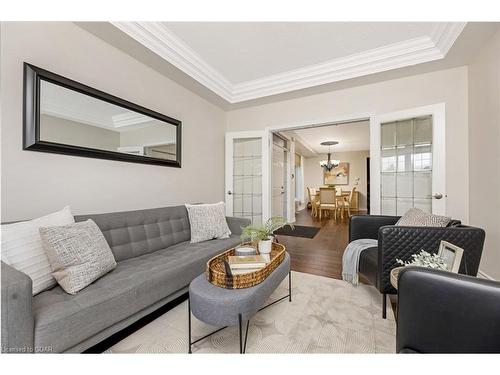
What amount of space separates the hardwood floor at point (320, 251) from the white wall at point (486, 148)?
4.84 feet

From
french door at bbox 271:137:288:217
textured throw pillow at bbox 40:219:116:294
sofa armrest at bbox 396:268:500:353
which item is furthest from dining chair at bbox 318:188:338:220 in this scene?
textured throw pillow at bbox 40:219:116:294

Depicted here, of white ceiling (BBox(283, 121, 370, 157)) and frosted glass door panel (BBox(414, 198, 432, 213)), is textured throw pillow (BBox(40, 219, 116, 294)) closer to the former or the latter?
frosted glass door panel (BBox(414, 198, 432, 213))

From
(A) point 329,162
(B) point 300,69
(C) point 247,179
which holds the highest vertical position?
(B) point 300,69

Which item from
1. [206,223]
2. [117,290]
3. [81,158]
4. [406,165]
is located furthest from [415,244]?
[81,158]

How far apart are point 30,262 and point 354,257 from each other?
2.52 m

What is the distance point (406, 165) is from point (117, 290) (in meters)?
3.45

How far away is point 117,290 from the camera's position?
1.25 metres

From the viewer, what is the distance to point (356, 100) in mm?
3066

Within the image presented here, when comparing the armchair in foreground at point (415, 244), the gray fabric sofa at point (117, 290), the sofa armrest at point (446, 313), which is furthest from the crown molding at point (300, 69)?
the sofa armrest at point (446, 313)

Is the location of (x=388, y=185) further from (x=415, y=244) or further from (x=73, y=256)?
(x=73, y=256)

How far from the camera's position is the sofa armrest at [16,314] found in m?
0.84

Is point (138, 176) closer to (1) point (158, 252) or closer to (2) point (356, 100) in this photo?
(1) point (158, 252)

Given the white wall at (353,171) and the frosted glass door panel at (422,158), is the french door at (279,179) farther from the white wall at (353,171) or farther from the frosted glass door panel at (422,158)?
the white wall at (353,171)
